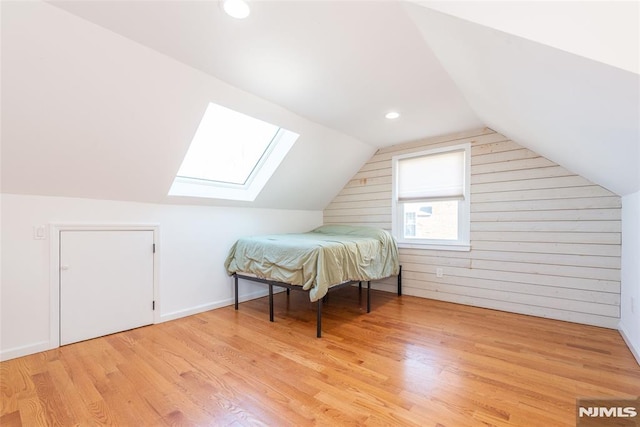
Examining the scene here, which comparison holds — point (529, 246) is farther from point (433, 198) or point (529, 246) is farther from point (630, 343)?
point (433, 198)

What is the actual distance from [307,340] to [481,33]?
8.07ft

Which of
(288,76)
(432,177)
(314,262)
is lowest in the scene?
(314,262)

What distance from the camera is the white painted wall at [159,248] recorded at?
2.14 meters

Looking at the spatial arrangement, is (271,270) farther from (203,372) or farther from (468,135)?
(468,135)

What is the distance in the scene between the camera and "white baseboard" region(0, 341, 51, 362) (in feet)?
6.86

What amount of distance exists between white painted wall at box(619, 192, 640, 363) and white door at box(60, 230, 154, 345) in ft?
13.9

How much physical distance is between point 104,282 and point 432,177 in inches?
154

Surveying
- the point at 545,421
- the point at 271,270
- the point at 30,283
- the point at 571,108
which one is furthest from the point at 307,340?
the point at 571,108

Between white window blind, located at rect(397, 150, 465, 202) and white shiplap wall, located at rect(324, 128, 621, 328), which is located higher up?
white window blind, located at rect(397, 150, 465, 202)

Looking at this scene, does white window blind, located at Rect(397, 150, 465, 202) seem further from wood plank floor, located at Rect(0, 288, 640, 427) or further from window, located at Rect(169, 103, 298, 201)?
window, located at Rect(169, 103, 298, 201)

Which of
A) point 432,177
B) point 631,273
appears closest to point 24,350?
point 432,177

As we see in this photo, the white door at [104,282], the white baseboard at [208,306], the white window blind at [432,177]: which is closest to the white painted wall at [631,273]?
the white window blind at [432,177]

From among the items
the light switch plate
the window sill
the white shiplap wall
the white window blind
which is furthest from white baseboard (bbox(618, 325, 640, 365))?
the light switch plate

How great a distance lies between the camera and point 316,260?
8.54ft
